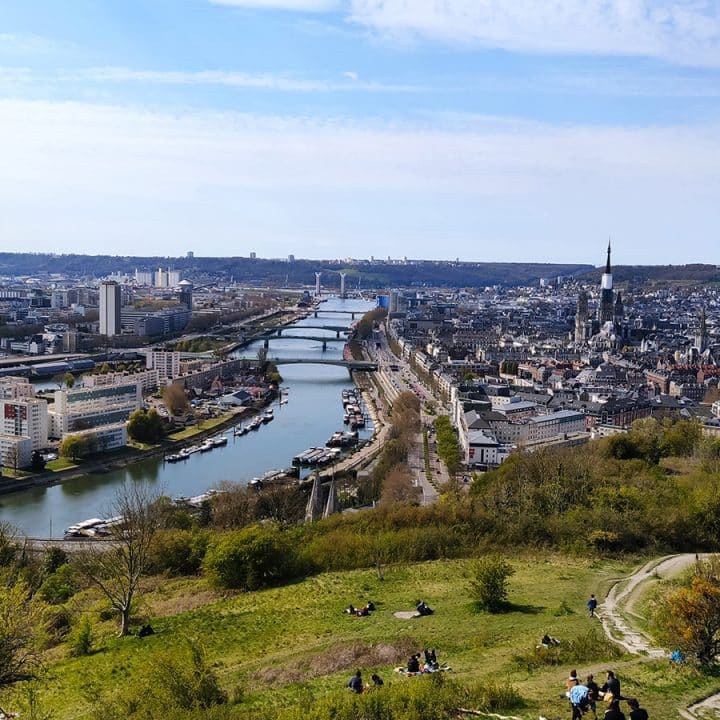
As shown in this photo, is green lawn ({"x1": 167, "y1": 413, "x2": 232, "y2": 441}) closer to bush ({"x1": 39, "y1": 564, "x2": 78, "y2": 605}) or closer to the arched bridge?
the arched bridge

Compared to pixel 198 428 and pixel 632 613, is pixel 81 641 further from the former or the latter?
pixel 198 428

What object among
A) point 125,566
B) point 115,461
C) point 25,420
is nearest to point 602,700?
point 125,566

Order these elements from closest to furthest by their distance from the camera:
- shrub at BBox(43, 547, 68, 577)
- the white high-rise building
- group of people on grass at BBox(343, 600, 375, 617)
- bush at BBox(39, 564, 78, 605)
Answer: group of people on grass at BBox(343, 600, 375, 617) < bush at BBox(39, 564, 78, 605) < shrub at BBox(43, 547, 68, 577) < the white high-rise building

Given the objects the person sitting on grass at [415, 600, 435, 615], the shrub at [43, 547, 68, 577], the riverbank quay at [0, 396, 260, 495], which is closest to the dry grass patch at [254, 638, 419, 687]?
the person sitting on grass at [415, 600, 435, 615]

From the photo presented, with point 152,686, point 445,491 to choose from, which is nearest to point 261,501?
point 445,491

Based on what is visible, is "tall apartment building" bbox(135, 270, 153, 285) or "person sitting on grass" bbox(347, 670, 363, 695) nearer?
"person sitting on grass" bbox(347, 670, 363, 695)

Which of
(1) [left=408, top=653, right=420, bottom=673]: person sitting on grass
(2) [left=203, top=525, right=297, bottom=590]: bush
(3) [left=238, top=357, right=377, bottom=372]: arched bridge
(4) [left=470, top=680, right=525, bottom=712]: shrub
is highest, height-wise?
(4) [left=470, top=680, right=525, bottom=712]: shrub

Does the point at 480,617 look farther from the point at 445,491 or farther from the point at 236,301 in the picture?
the point at 236,301
